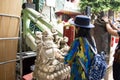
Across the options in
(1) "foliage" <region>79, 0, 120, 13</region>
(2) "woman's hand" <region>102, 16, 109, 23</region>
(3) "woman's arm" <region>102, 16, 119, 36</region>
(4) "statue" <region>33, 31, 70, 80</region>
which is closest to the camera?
(4) "statue" <region>33, 31, 70, 80</region>

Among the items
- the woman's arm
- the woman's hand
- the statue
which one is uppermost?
the woman's hand

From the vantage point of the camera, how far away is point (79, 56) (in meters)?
2.46

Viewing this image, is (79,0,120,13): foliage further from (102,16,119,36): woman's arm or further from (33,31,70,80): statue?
(33,31,70,80): statue

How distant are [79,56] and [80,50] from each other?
0.07m

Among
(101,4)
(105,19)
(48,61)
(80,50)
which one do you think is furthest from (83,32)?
(101,4)

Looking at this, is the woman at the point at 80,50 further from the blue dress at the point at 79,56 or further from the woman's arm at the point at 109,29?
the woman's arm at the point at 109,29

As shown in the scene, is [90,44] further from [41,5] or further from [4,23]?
[41,5]

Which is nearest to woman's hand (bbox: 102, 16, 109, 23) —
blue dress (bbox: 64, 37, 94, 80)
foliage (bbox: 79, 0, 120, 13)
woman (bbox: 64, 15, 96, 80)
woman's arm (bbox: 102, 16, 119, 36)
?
woman's arm (bbox: 102, 16, 119, 36)

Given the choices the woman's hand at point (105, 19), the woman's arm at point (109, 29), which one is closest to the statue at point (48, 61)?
the woman's arm at point (109, 29)

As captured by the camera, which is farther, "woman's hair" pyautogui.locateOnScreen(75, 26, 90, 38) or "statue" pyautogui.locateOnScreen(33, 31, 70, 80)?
"statue" pyautogui.locateOnScreen(33, 31, 70, 80)

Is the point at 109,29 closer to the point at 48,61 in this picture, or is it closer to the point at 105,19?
the point at 105,19

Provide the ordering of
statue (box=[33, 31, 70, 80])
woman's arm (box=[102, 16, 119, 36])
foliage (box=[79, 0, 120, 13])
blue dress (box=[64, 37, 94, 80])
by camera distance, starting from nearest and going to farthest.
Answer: blue dress (box=[64, 37, 94, 80]), statue (box=[33, 31, 70, 80]), woman's arm (box=[102, 16, 119, 36]), foliage (box=[79, 0, 120, 13])

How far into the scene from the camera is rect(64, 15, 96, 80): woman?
246cm

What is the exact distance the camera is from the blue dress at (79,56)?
2.46 metres
